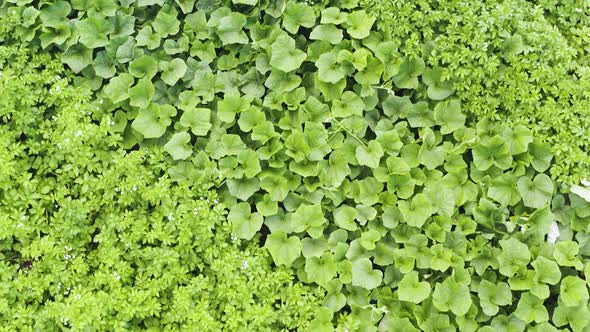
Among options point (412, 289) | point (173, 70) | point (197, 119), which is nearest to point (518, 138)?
point (412, 289)

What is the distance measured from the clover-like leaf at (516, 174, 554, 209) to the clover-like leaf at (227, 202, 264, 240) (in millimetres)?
1297

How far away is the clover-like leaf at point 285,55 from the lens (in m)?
3.29

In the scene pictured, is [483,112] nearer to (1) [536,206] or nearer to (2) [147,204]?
(1) [536,206]

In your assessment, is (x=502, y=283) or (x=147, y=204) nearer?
(x=502, y=283)

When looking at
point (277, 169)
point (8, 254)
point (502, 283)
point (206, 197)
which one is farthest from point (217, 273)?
point (502, 283)

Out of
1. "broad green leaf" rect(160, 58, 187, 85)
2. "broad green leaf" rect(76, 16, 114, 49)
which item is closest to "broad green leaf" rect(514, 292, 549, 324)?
"broad green leaf" rect(160, 58, 187, 85)

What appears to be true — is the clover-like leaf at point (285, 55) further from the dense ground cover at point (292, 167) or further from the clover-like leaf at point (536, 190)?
the clover-like leaf at point (536, 190)

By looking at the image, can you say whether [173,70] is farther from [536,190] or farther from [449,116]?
[536,190]

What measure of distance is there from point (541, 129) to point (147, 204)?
80.2 inches

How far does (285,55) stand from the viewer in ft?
10.9

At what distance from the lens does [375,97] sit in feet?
11.0

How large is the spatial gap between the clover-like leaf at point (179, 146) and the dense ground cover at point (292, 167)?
0.03ft

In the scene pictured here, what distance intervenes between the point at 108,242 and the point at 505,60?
2.23 m

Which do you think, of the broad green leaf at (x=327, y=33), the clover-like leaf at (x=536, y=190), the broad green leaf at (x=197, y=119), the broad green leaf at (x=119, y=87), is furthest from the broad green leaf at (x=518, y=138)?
the broad green leaf at (x=119, y=87)
